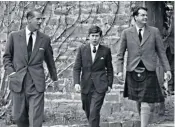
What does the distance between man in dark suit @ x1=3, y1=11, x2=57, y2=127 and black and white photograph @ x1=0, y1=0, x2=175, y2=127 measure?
1cm

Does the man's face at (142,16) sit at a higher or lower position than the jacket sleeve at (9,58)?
higher

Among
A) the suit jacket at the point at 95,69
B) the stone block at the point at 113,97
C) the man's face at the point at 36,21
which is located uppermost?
the man's face at the point at 36,21

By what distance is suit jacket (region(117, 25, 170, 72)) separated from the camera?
7.45 meters

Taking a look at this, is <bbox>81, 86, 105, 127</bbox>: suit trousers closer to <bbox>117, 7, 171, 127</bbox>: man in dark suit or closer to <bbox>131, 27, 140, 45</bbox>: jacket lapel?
<bbox>117, 7, 171, 127</bbox>: man in dark suit

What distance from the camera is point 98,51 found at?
297 inches

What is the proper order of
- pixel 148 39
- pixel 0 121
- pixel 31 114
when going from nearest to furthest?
1. pixel 31 114
2. pixel 148 39
3. pixel 0 121

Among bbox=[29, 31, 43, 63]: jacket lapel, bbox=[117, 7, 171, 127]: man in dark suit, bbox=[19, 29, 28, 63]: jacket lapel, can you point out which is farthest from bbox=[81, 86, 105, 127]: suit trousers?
bbox=[19, 29, 28, 63]: jacket lapel

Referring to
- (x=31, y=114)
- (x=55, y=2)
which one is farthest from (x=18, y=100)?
(x=55, y=2)

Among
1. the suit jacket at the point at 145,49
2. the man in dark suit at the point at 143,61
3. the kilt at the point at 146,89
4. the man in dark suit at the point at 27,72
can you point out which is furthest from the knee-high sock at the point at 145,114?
the man in dark suit at the point at 27,72

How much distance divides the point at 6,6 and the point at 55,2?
1.01 meters

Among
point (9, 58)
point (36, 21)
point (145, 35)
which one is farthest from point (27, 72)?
point (145, 35)

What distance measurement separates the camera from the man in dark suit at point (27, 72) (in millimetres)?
6781

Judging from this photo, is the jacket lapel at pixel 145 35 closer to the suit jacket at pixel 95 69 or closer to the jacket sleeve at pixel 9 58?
the suit jacket at pixel 95 69

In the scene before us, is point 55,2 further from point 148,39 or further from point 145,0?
point 148,39
